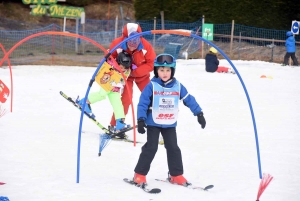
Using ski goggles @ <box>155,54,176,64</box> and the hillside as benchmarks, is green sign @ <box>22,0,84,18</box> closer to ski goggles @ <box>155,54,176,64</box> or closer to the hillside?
the hillside

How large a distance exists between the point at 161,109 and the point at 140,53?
97.4 inches

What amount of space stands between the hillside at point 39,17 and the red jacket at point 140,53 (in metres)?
21.6

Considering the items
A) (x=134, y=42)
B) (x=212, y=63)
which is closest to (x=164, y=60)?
(x=134, y=42)

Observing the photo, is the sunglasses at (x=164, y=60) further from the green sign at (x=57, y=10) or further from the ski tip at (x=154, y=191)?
the green sign at (x=57, y=10)

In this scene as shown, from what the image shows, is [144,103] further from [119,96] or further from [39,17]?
[39,17]

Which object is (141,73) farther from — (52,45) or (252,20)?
(252,20)

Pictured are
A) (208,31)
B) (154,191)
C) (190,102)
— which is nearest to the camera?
(154,191)

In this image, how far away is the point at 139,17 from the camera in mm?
28734

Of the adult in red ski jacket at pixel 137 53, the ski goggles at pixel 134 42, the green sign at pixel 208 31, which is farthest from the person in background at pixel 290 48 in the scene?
the ski goggles at pixel 134 42

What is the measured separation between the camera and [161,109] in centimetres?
604

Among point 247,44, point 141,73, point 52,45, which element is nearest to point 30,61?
point 52,45

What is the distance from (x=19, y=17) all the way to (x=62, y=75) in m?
17.8

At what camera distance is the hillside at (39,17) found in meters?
30.5

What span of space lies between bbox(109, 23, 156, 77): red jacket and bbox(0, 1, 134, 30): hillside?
70.8 ft
